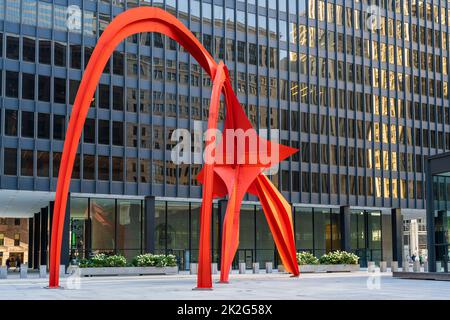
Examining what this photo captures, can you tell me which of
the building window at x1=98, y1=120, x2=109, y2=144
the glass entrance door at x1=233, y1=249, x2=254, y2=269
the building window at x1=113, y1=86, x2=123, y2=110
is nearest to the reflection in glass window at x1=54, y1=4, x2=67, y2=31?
the building window at x1=113, y1=86, x2=123, y2=110

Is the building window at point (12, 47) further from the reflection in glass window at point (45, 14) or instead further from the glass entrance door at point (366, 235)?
the glass entrance door at point (366, 235)

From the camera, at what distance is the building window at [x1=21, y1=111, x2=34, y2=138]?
170 feet

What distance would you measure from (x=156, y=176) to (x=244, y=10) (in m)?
17.5

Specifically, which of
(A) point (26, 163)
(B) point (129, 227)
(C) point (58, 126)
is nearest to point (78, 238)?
(B) point (129, 227)

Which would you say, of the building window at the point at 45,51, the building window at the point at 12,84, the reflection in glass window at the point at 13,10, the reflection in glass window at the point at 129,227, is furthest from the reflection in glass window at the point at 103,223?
the reflection in glass window at the point at 13,10

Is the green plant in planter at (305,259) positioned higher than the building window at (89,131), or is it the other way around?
the building window at (89,131)

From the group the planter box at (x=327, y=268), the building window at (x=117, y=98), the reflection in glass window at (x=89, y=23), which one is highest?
the reflection in glass window at (x=89, y=23)

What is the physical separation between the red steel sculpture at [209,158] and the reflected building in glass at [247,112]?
19.6m

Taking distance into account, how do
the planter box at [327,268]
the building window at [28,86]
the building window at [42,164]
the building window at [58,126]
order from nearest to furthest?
the planter box at [327,268] → the building window at [42,164] → the building window at [28,86] → the building window at [58,126]

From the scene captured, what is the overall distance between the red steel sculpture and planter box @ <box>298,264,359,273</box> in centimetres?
1017

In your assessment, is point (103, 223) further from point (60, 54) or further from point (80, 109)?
point (80, 109)

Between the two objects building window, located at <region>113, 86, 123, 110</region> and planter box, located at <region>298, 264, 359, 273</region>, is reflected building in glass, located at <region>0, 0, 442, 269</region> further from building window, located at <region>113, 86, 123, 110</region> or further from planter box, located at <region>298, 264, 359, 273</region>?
planter box, located at <region>298, 264, 359, 273</region>

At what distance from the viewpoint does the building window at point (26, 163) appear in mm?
51281

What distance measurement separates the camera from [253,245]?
220 ft
